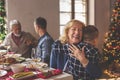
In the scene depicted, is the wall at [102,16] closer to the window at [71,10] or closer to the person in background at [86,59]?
the window at [71,10]

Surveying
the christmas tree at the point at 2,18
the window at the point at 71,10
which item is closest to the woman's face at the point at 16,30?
the christmas tree at the point at 2,18

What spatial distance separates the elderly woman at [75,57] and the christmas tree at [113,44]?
345 centimetres

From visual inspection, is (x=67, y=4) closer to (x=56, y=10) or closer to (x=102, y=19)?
(x=56, y=10)

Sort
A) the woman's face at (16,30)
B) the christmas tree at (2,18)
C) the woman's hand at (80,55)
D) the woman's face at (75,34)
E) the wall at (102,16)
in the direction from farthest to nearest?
the wall at (102,16), the christmas tree at (2,18), the woman's face at (16,30), the woman's face at (75,34), the woman's hand at (80,55)

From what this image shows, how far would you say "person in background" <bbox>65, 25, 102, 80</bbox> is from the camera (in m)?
2.22

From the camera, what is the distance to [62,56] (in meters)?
2.54

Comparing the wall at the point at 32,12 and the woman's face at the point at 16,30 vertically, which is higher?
the wall at the point at 32,12

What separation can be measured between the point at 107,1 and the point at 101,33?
832 mm

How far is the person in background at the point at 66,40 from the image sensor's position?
2.48m

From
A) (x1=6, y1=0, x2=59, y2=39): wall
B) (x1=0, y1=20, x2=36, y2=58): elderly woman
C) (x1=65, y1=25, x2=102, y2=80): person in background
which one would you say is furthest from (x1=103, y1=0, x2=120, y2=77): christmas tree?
(x1=65, y1=25, x2=102, y2=80): person in background

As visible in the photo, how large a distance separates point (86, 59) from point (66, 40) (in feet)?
1.28

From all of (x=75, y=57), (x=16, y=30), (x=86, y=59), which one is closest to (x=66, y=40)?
(x=75, y=57)

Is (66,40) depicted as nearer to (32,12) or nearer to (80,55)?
(80,55)

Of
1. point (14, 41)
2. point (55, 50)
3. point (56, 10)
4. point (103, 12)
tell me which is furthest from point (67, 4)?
point (55, 50)
